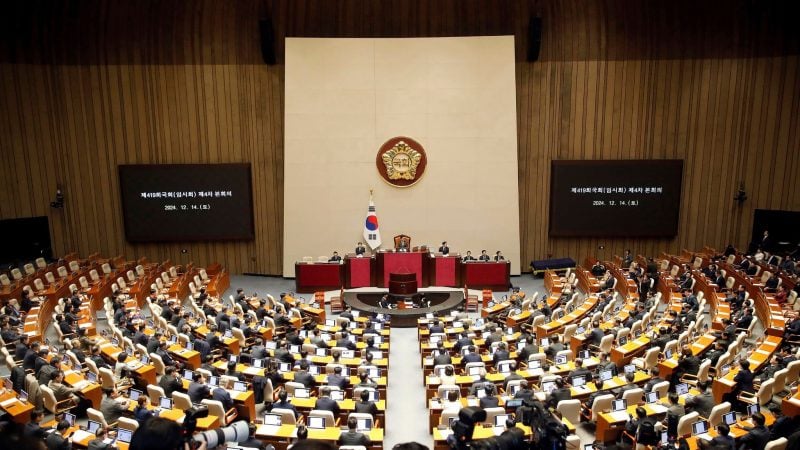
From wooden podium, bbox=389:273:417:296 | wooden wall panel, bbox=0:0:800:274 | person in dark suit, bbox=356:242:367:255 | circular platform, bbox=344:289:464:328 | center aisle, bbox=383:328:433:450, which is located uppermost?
wooden wall panel, bbox=0:0:800:274

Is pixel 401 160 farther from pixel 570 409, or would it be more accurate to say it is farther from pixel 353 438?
pixel 353 438

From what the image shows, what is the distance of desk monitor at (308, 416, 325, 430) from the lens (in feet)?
27.2

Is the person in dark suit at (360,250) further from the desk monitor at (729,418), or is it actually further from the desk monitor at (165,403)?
the desk monitor at (729,418)

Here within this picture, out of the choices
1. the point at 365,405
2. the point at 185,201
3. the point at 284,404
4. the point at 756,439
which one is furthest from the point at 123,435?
the point at 185,201

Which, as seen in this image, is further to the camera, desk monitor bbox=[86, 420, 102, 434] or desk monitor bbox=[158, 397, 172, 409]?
desk monitor bbox=[158, 397, 172, 409]

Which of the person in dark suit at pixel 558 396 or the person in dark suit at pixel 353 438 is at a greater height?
the person in dark suit at pixel 353 438

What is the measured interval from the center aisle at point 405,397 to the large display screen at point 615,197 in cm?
917

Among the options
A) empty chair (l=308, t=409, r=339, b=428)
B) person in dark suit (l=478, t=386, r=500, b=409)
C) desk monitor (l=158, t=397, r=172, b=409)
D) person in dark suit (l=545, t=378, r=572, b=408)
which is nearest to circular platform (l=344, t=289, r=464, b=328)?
person in dark suit (l=478, t=386, r=500, b=409)

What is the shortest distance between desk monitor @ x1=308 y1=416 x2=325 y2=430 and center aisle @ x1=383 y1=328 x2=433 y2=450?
1448 millimetres

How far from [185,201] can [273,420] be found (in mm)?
14055

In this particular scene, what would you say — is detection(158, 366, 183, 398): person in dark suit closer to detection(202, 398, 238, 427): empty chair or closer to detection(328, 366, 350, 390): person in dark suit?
detection(202, 398, 238, 427): empty chair

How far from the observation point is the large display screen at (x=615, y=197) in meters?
20.5

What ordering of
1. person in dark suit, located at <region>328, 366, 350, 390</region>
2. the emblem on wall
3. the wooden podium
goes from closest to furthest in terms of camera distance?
1. person in dark suit, located at <region>328, 366, 350, 390</region>
2. the wooden podium
3. the emblem on wall

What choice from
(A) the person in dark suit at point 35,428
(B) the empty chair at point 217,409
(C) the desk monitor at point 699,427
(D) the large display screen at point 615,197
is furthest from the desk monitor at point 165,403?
(D) the large display screen at point 615,197
